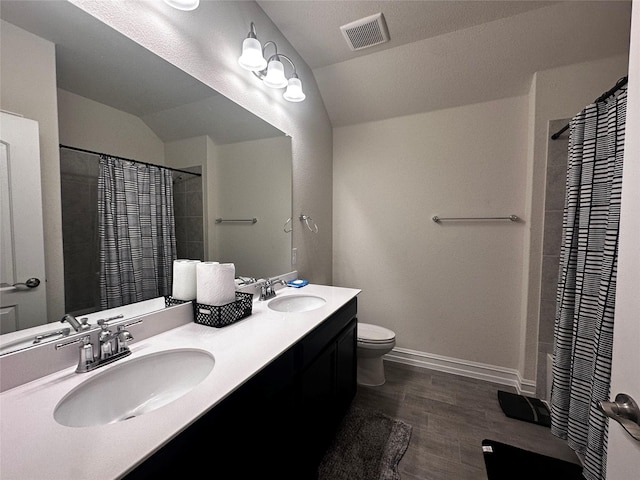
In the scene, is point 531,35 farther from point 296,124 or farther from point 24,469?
point 24,469

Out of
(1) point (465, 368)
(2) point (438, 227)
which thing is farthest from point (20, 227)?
(1) point (465, 368)

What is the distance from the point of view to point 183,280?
119cm

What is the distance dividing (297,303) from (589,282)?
4.87 ft

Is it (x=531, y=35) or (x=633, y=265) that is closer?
(x=633, y=265)

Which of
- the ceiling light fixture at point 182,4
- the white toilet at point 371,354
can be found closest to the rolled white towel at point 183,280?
the ceiling light fixture at point 182,4

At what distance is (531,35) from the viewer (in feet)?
5.48

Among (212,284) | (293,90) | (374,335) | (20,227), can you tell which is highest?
(293,90)

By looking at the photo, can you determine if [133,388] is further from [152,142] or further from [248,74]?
[248,74]

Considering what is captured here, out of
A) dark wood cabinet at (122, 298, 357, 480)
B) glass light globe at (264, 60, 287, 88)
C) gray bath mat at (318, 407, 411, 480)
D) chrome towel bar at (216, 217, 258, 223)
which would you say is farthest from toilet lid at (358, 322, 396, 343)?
glass light globe at (264, 60, 287, 88)

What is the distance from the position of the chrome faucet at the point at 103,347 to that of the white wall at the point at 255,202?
57cm

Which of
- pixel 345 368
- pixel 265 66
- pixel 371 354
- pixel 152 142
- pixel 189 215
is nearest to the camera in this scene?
pixel 152 142

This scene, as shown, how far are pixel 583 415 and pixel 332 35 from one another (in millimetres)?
2544

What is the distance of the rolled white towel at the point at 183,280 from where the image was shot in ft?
3.87

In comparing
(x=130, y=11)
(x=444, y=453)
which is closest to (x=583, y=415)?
(x=444, y=453)
